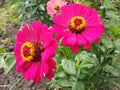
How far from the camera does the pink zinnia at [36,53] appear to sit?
3.92 feet

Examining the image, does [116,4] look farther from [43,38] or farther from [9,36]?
[43,38]

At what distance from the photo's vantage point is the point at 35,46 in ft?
4.07

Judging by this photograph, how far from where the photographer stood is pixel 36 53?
1229 millimetres

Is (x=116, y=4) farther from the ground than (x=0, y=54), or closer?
closer

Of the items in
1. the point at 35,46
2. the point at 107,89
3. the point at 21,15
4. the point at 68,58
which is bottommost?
the point at 107,89

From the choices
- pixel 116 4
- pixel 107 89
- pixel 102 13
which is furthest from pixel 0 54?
pixel 116 4

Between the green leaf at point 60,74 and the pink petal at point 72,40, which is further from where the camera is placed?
the green leaf at point 60,74

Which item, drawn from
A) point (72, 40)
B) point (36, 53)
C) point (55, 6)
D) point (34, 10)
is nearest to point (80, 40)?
point (72, 40)

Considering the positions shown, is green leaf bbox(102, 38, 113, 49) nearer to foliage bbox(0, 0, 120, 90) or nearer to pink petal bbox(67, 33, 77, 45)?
foliage bbox(0, 0, 120, 90)

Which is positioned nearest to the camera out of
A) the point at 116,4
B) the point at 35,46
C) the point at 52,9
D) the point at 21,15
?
the point at 35,46

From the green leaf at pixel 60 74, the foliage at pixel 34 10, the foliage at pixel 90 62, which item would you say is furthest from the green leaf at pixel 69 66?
the foliage at pixel 34 10

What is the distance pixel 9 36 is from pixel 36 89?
0.82 m

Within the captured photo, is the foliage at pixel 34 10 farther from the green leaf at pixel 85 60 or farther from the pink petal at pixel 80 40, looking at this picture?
the pink petal at pixel 80 40

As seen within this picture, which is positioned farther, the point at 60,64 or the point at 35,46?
the point at 60,64
